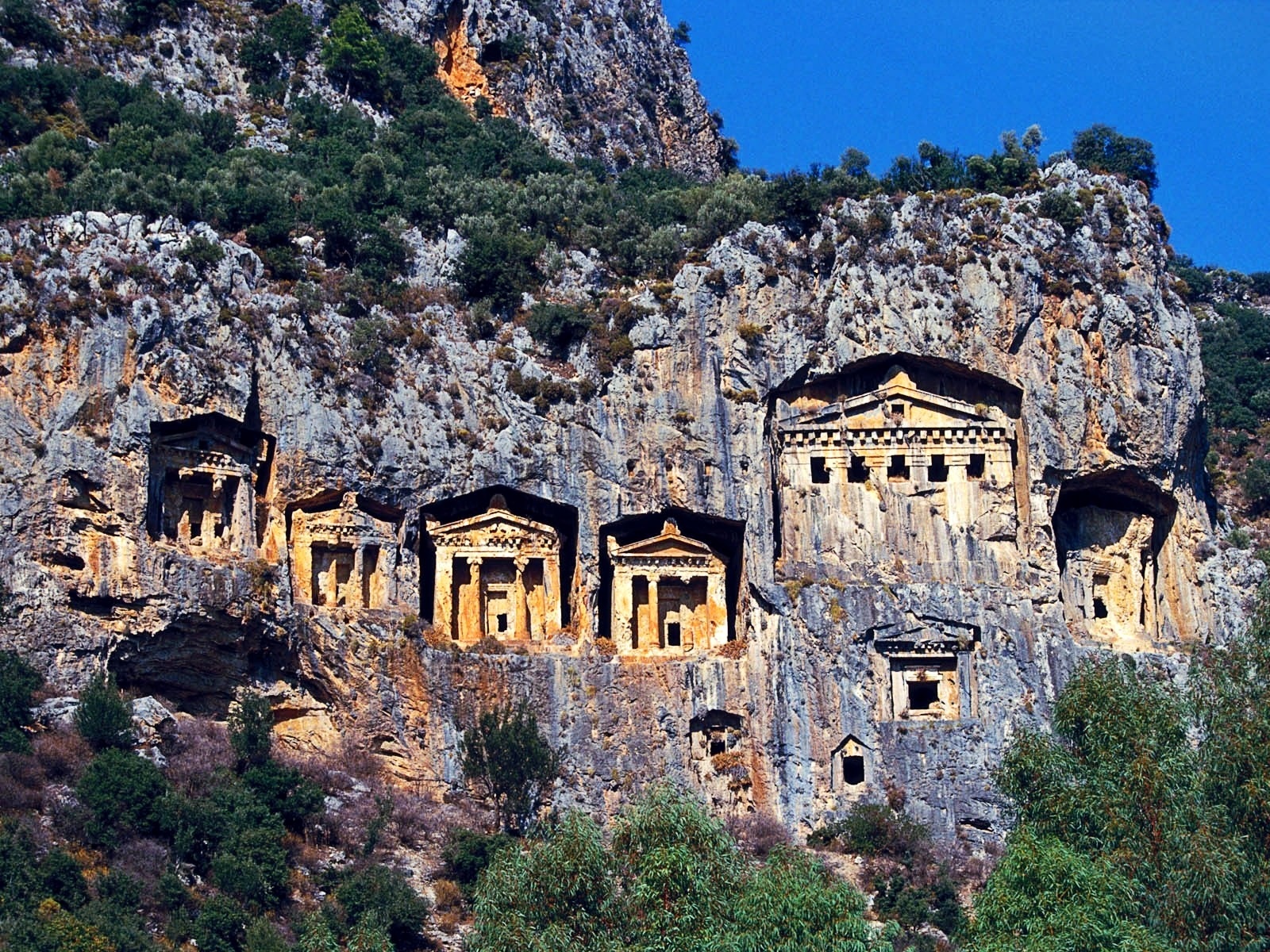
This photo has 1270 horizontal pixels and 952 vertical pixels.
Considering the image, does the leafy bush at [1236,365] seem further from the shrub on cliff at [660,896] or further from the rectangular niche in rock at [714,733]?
the shrub on cliff at [660,896]

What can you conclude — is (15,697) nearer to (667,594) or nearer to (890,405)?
(667,594)

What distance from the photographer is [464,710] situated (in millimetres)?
60594

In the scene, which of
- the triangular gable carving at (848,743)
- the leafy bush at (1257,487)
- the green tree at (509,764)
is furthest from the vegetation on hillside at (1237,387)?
the green tree at (509,764)

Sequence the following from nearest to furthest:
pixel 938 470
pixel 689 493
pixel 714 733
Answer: pixel 714 733 < pixel 689 493 < pixel 938 470

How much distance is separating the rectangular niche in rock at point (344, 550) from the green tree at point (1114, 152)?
89.1ft

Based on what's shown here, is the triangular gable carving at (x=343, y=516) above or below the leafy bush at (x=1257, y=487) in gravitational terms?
below

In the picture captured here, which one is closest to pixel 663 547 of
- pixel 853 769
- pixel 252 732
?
pixel 853 769

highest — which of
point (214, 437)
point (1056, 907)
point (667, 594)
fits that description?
point (214, 437)

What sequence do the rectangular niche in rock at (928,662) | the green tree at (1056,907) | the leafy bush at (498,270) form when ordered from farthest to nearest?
the leafy bush at (498,270) → the rectangular niche in rock at (928,662) → the green tree at (1056,907)

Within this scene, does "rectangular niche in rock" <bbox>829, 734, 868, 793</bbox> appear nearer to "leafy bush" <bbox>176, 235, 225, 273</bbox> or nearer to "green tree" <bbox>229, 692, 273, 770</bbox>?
"green tree" <bbox>229, 692, 273, 770</bbox>

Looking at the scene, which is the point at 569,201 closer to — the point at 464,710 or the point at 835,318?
the point at 835,318

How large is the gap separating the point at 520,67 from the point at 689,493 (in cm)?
3501

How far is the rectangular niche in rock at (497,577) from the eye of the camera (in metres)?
63.5

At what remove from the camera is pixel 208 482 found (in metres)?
61.1
